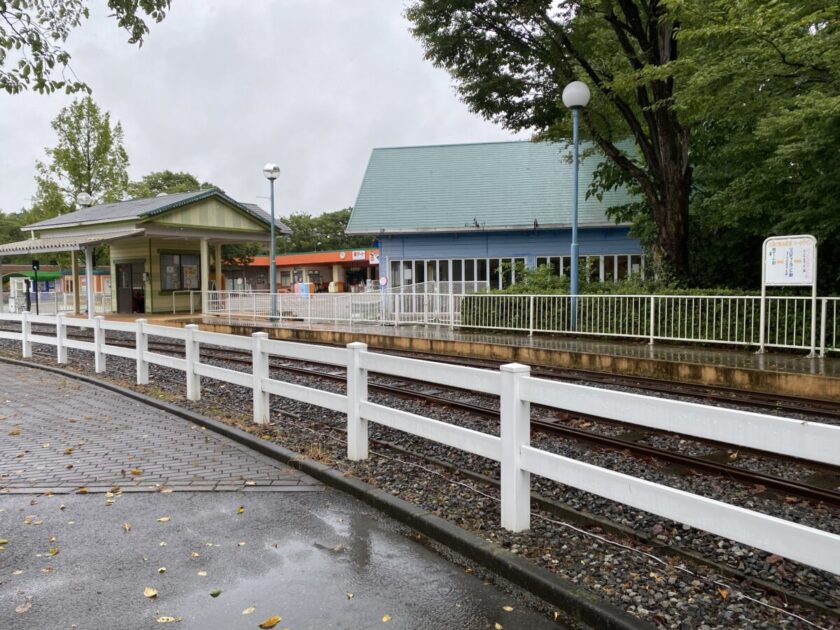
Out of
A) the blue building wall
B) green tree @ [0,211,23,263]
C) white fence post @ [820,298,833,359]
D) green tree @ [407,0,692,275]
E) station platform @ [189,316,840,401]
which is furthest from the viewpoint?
green tree @ [0,211,23,263]

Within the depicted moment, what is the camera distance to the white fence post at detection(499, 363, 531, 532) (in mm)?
4016

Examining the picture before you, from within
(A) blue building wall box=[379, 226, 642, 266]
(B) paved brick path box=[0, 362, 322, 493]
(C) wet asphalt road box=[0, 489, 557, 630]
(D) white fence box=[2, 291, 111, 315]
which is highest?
(A) blue building wall box=[379, 226, 642, 266]

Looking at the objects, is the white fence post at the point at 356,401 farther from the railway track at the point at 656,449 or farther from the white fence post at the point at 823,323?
the white fence post at the point at 823,323

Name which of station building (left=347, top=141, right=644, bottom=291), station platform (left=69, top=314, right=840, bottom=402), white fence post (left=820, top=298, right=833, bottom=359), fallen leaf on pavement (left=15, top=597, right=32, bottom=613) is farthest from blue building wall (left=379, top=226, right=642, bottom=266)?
fallen leaf on pavement (left=15, top=597, right=32, bottom=613)

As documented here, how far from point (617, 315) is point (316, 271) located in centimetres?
5336

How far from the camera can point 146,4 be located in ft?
19.6

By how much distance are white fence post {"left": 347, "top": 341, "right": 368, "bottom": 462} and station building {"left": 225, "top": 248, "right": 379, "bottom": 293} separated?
5086 centimetres

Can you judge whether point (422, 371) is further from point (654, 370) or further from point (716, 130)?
point (716, 130)

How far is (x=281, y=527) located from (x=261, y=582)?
2.70 feet

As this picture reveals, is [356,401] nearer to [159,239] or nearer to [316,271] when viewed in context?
[159,239]

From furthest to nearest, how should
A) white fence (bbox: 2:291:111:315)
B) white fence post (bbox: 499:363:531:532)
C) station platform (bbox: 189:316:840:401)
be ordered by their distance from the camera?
white fence (bbox: 2:291:111:315)
station platform (bbox: 189:316:840:401)
white fence post (bbox: 499:363:531:532)

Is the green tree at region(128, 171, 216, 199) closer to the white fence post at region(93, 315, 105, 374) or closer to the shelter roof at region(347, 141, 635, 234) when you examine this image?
the shelter roof at region(347, 141, 635, 234)

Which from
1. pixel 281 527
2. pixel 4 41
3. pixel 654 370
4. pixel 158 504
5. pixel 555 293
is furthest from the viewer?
pixel 555 293

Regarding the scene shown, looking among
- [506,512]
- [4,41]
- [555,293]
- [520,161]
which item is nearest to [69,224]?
[520,161]
